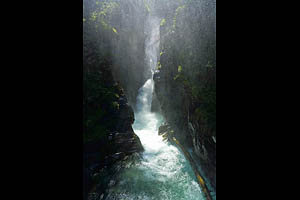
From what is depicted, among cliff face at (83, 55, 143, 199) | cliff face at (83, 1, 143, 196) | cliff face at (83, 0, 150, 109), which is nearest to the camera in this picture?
cliff face at (83, 1, 143, 196)

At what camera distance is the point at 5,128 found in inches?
47.7

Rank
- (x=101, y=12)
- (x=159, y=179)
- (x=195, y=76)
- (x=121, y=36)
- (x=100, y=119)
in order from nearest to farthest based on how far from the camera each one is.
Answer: (x=159, y=179)
(x=100, y=119)
(x=195, y=76)
(x=101, y=12)
(x=121, y=36)

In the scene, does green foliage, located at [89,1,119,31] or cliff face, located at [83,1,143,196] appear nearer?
cliff face, located at [83,1,143,196]

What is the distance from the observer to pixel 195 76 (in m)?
9.22

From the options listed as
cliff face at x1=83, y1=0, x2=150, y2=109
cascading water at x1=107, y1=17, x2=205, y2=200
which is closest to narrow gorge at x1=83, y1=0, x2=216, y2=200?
cascading water at x1=107, y1=17, x2=205, y2=200

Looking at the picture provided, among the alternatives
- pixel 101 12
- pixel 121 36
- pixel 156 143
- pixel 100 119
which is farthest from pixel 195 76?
pixel 121 36

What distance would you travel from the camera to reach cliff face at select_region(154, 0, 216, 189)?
7480 mm

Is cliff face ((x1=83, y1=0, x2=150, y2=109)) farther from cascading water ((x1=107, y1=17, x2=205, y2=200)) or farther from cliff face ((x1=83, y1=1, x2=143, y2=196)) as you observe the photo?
cascading water ((x1=107, y1=17, x2=205, y2=200))

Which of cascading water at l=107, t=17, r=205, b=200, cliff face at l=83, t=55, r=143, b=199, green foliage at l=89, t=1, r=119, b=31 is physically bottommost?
cascading water at l=107, t=17, r=205, b=200

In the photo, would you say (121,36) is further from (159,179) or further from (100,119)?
(159,179)

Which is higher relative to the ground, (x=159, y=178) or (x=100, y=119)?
(x=100, y=119)
